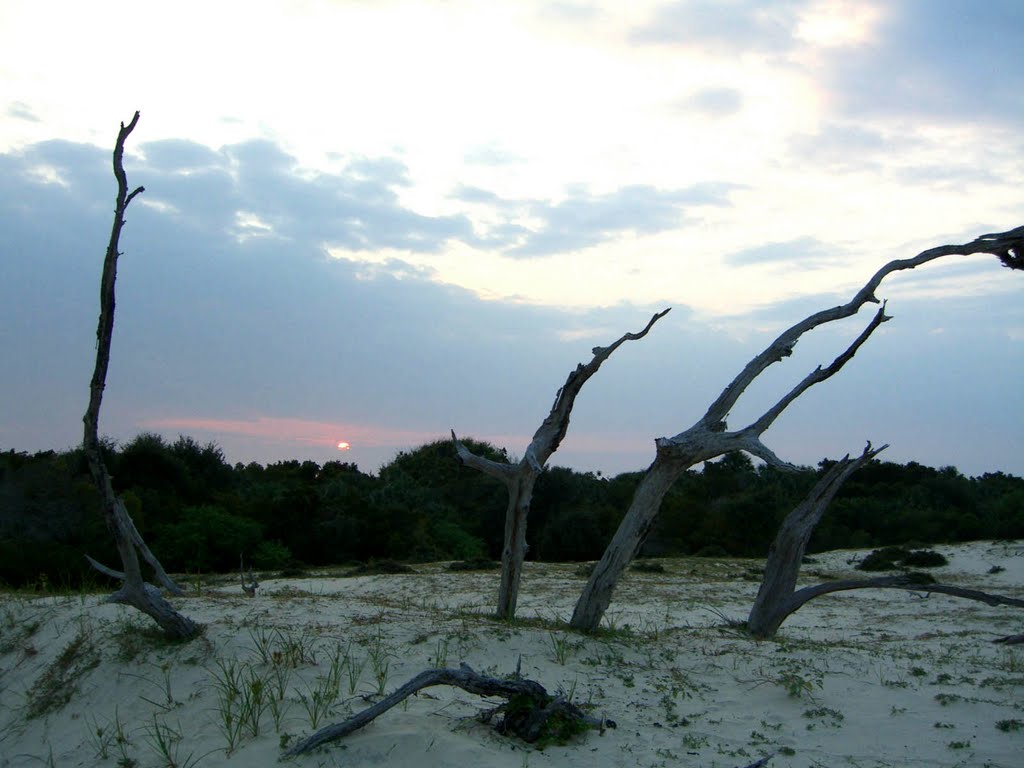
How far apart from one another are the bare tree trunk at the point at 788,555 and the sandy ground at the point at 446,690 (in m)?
0.45

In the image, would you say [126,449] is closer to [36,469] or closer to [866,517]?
[36,469]

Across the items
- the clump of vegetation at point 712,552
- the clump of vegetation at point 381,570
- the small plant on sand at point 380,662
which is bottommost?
the clump of vegetation at point 381,570

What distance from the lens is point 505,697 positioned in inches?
218

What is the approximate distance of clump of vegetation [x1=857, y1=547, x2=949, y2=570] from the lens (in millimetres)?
21016

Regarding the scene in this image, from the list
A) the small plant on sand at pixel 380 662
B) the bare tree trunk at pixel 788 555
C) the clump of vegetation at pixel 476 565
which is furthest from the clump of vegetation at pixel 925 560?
the small plant on sand at pixel 380 662

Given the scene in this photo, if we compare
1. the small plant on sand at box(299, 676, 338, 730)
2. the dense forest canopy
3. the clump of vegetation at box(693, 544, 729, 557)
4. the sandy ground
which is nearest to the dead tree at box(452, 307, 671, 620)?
the sandy ground

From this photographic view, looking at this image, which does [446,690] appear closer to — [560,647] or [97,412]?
[560,647]

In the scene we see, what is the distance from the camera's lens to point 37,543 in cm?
1833

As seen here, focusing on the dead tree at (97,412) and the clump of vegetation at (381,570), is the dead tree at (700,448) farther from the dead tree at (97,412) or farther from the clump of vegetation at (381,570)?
the clump of vegetation at (381,570)

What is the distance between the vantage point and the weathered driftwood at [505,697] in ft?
17.0

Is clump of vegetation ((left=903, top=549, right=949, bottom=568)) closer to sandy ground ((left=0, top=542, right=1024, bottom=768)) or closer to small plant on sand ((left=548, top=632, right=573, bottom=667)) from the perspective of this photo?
sandy ground ((left=0, top=542, right=1024, bottom=768))

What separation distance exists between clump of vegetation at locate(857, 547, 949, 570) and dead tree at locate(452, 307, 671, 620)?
14836 mm

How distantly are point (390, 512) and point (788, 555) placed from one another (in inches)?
654

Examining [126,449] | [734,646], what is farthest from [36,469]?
[734,646]
